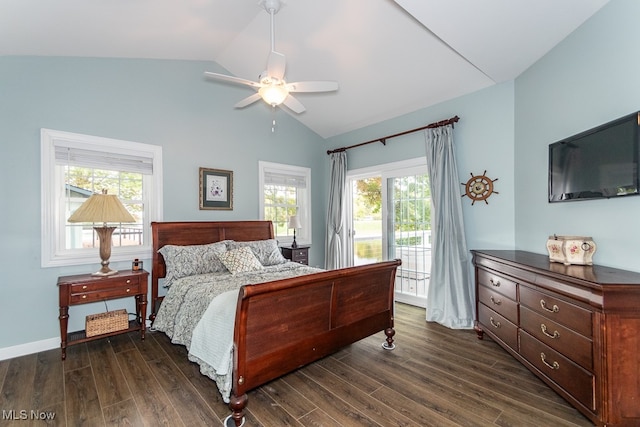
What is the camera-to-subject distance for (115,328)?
3.11m

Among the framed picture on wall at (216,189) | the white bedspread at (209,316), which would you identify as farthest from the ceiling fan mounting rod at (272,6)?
the white bedspread at (209,316)

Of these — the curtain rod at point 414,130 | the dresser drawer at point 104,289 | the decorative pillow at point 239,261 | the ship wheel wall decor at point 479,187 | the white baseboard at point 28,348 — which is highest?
the curtain rod at point 414,130

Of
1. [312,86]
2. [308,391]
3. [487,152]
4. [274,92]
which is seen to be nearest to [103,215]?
[274,92]

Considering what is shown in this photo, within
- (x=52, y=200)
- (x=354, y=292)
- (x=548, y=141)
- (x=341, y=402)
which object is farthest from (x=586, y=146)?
(x=52, y=200)

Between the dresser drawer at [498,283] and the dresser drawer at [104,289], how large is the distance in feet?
12.2

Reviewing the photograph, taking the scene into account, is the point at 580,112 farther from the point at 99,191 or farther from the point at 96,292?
the point at 99,191

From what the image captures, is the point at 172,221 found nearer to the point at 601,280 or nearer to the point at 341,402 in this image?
the point at 341,402

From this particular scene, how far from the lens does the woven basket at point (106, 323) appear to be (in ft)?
9.83

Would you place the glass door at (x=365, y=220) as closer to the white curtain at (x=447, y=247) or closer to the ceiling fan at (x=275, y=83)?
the white curtain at (x=447, y=247)

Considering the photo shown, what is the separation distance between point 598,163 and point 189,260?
402cm

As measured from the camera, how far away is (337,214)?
17.7 ft

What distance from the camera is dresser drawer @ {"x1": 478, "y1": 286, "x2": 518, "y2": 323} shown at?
2662 mm

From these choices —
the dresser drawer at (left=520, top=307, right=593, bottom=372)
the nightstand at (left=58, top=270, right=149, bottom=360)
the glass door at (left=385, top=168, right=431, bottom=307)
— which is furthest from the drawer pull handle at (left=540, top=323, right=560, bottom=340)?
the nightstand at (left=58, top=270, right=149, bottom=360)

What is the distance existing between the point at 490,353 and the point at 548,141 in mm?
2183
